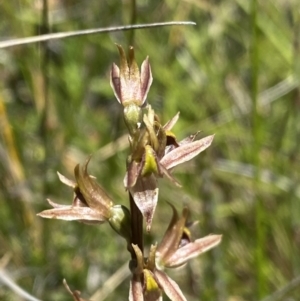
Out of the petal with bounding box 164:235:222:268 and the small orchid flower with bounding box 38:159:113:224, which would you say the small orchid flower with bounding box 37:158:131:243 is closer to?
the small orchid flower with bounding box 38:159:113:224

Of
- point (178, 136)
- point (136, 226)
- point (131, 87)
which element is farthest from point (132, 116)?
point (178, 136)

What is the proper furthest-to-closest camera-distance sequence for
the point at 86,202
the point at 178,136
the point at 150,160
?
the point at 178,136
the point at 86,202
the point at 150,160

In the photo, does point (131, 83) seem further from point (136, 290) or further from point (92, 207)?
point (136, 290)

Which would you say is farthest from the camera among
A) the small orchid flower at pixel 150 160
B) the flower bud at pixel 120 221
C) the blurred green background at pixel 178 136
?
the blurred green background at pixel 178 136

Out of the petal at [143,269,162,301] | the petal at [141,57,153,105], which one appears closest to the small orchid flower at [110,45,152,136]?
the petal at [141,57,153,105]

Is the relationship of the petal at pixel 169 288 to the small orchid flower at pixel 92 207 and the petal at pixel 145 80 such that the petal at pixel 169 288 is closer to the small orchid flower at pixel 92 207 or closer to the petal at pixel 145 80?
the small orchid flower at pixel 92 207

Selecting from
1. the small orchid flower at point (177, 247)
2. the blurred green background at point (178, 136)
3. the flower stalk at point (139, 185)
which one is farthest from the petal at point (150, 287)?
the blurred green background at point (178, 136)
